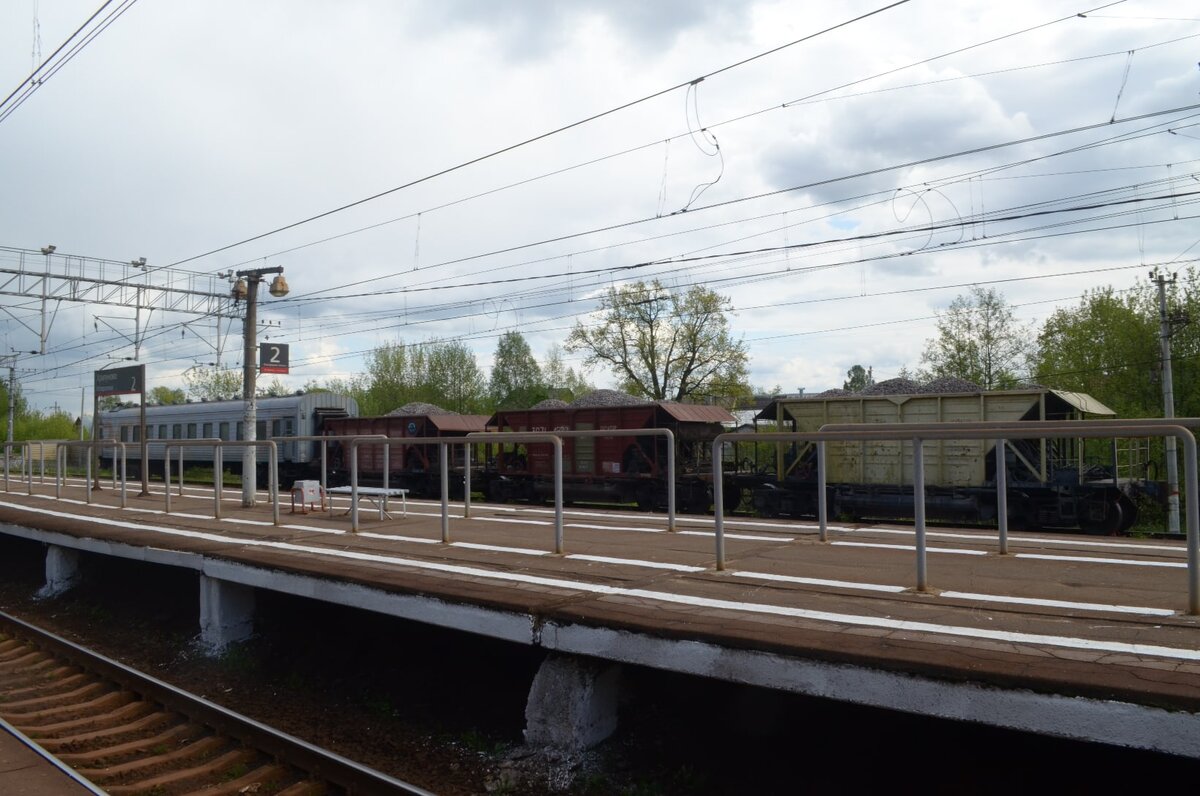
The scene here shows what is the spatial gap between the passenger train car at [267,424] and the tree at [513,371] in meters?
35.9

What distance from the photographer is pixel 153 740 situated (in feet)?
21.7

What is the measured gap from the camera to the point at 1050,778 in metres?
4.45

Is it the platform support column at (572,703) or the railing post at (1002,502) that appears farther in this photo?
the railing post at (1002,502)

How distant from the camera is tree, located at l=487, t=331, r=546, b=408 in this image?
225 ft

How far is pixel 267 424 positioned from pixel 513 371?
133 ft

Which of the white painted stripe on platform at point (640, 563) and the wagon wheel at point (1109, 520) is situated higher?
the white painted stripe on platform at point (640, 563)

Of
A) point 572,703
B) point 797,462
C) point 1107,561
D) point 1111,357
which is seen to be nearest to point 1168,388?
point 1111,357

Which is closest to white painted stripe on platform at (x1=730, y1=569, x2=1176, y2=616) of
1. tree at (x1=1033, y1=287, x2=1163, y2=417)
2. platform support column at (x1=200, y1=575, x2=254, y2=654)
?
platform support column at (x1=200, y1=575, x2=254, y2=654)

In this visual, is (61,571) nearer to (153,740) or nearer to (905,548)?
(153,740)

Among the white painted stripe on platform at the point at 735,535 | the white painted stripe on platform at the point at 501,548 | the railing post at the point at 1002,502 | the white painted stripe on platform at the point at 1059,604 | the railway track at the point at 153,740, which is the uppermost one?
the railing post at the point at 1002,502

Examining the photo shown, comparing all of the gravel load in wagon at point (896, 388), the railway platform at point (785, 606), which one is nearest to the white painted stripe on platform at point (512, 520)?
the railway platform at point (785, 606)

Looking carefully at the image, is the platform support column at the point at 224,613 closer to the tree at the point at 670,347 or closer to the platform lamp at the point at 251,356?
the platform lamp at the point at 251,356

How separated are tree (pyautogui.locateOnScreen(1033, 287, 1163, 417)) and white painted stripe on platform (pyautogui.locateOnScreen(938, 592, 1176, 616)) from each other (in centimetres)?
3229

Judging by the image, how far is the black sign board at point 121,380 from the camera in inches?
672
